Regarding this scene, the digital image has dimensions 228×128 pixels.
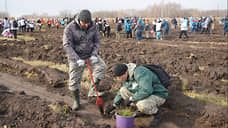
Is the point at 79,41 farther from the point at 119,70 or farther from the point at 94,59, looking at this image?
the point at 119,70

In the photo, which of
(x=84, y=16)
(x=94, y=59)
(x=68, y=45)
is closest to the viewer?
(x=84, y=16)

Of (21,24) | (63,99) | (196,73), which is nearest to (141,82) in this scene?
(63,99)

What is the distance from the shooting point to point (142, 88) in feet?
11.9

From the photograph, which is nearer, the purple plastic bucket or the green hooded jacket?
the purple plastic bucket

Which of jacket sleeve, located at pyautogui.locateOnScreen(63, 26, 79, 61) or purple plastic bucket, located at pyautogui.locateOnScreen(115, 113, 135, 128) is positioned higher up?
jacket sleeve, located at pyautogui.locateOnScreen(63, 26, 79, 61)

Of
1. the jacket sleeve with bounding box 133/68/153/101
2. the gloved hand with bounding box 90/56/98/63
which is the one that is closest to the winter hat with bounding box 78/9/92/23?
the gloved hand with bounding box 90/56/98/63

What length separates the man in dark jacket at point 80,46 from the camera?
4137 millimetres

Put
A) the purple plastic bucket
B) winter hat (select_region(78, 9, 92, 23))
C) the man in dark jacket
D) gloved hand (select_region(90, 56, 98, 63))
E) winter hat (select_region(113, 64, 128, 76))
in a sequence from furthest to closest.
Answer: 1. gloved hand (select_region(90, 56, 98, 63))
2. the man in dark jacket
3. winter hat (select_region(78, 9, 92, 23))
4. winter hat (select_region(113, 64, 128, 76))
5. the purple plastic bucket

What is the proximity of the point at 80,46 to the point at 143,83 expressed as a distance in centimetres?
147

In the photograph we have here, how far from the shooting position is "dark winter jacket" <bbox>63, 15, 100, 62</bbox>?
165 inches

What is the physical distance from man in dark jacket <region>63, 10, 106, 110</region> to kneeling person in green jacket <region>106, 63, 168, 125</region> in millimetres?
791

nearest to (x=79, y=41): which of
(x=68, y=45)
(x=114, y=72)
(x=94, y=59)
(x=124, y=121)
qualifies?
(x=68, y=45)

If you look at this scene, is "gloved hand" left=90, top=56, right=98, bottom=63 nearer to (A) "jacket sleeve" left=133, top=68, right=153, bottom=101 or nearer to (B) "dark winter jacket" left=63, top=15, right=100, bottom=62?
(B) "dark winter jacket" left=63, top=15, right=100, bottom=62

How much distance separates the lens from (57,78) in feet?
20.7
